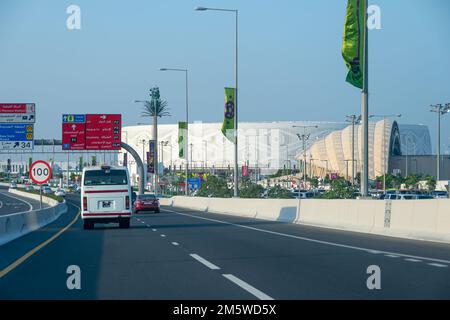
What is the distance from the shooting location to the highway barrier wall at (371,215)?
2319 cm

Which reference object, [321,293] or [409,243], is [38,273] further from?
[409,243]

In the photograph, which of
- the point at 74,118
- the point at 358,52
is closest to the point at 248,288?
the point at 358,52

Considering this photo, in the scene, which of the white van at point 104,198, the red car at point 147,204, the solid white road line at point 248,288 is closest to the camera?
the solid white road line at point 248,288

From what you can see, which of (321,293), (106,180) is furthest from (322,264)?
(106,180)

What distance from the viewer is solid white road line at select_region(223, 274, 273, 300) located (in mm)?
11868

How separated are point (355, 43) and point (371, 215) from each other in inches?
255

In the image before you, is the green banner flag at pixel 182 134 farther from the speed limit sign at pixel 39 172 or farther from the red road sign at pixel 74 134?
the speed limit sign at pixel 39 172

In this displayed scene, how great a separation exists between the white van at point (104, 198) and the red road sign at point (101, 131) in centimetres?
2672

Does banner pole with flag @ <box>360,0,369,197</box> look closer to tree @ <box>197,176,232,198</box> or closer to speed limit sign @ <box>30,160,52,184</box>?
speed limit sign @ <box>30,160,52,184</box>

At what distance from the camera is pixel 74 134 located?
63062 millimetres

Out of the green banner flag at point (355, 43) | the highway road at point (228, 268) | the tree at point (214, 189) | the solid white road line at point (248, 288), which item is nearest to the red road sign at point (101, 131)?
the green banner flag at point (355, 43)

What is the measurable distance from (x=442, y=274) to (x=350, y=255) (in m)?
4.59

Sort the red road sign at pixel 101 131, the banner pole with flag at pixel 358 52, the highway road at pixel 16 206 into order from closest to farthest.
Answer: the banner pole with flag at pixel 358 52 < the red road sign at pixel 101 131 < the highway road at pixel 16 206
